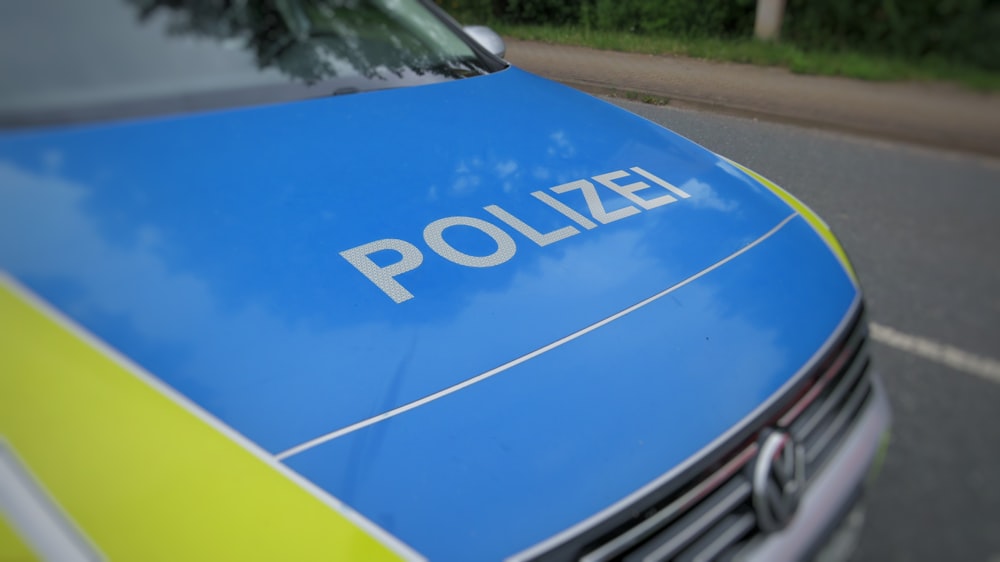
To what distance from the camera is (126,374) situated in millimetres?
1103

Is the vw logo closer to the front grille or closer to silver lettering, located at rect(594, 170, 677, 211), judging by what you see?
the front grille

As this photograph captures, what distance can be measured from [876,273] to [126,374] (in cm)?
204

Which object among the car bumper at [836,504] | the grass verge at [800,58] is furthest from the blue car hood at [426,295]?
the grass verge at [800,58]

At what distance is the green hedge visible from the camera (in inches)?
32.9

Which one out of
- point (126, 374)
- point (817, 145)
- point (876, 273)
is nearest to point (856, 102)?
point (817, 145)

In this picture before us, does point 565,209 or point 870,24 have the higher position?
point 870,24

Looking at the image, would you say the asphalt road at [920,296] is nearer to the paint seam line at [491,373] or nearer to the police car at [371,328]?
the police car at [371,328]

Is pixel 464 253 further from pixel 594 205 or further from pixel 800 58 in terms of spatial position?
pixel 800 58

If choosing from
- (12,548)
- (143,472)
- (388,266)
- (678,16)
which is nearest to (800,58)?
(678,16)

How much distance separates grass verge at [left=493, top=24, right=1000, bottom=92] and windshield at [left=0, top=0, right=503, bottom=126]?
680mm

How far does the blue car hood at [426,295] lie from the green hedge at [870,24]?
0.47m

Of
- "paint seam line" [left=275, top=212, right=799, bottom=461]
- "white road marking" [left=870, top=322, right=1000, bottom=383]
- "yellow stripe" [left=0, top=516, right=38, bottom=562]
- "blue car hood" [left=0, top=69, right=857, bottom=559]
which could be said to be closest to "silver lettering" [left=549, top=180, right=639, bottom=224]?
"blue car hood" [left=0, top=69, right=857, bottom=559]

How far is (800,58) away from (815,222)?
90 centimetres

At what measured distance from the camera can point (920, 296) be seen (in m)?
1.69
